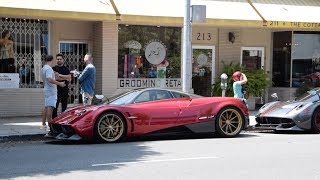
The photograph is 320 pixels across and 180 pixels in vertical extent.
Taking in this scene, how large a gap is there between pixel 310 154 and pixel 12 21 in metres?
9.94

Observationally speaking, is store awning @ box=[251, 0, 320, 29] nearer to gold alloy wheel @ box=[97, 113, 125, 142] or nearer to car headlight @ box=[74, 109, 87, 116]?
gold alloy wheel @ box=[97, 113, 125, 142]

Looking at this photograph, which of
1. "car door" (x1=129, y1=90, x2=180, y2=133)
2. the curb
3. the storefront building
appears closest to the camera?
"car door" (x1=129, y1=90, x2=180, y2=133)

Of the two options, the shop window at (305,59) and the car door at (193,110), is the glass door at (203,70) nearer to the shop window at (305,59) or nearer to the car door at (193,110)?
the shop window at (305,59)

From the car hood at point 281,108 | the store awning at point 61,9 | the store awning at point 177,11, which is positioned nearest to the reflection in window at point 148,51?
the store awning at point 177,11

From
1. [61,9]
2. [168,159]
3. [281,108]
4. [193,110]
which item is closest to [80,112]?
[193,110]

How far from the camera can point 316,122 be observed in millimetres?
12953

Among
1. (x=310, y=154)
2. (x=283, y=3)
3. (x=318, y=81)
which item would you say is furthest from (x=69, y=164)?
(x=318, y=81)

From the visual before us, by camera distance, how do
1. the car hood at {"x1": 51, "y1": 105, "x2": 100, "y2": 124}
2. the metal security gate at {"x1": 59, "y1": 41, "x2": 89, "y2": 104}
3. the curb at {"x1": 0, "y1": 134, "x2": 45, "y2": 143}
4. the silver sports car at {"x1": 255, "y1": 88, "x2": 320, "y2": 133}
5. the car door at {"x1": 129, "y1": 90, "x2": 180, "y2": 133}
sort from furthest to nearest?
the metal security gate at {"x1": 59, "y1": 41, "x2": 89, "y2": 104}, the silver sports car at {"x1": 255, "y1": 88, "x2": 320, "y2": 133}, the curb at {"x1": 0, "y1": 134, "x2": 45, "y2": 143}, the car door at {"x1": 129, "y1": 90, "x2": 180, "y2": 133}, the car hood at {"x1": 51, "y1": 105, "x2": 100, "y2": 124}

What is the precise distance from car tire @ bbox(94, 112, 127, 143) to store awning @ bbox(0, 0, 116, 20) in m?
4.76

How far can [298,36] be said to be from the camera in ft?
66.2

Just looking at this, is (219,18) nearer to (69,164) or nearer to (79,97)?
(79,97)

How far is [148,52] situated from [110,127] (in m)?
6.69

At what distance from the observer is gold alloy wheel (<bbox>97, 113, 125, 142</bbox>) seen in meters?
11.0

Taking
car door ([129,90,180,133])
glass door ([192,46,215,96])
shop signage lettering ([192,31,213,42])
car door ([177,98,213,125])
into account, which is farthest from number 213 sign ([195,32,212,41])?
car door ([129,90,180,133])
